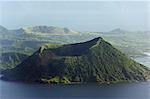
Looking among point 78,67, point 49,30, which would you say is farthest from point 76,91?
point 49,30

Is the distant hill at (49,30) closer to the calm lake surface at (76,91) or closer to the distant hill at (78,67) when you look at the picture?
the distant hill at (78,67)

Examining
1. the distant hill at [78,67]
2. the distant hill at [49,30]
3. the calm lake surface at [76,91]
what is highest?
the distant hill at [49,30]

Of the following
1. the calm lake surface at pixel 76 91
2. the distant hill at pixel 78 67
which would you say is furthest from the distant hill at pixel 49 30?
the calm lake surface at pixel 76 91

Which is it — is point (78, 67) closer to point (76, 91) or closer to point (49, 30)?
point (76, 91)

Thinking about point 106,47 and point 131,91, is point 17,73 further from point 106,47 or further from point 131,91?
point 131,91

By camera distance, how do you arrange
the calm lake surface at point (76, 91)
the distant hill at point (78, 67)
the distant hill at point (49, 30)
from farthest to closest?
the distant hill at point (49, 30) → the distant hill at point (78, 67) → the calm lake surface at point (76, 91)

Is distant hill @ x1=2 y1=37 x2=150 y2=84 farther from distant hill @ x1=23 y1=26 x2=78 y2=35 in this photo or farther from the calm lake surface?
distant hill @ x1=23 y1=26 x2=78 y2=35

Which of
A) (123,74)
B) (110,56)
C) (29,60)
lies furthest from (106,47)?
(29,60)
